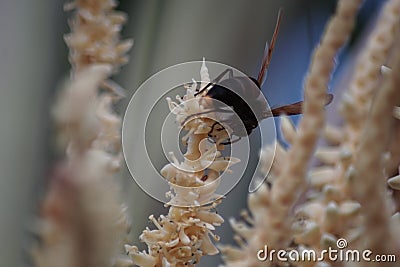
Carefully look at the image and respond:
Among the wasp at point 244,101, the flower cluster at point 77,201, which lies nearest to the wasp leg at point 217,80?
the wasp at point 244,101

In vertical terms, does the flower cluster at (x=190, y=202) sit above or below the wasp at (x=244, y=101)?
below

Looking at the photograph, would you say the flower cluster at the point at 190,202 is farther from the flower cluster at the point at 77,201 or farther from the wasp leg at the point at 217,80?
the flower cluster at the point at 77,201

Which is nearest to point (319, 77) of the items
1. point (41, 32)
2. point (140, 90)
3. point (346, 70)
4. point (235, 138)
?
point (235, 138)

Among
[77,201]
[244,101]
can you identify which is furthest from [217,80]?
Answer: [77,201]

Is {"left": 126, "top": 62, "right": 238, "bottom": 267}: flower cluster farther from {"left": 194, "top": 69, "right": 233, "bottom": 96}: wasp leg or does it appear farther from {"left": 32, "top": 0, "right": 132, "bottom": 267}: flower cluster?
{"left": 32, "top": 0, "right": 132, "bottom": 267}: flower cluster

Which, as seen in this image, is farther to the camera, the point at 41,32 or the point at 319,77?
the point at 41,32

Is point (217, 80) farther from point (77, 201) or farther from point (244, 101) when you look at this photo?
point (77, 201)

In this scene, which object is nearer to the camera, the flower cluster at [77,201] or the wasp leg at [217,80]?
the flower cluster at [77,201]

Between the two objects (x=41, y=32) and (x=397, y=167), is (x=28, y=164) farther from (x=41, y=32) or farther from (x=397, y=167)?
(x=397, y=167)

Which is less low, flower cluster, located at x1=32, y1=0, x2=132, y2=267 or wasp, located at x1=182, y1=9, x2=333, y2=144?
wasp, located at x1=182, y1=9, x2=333, y2=144

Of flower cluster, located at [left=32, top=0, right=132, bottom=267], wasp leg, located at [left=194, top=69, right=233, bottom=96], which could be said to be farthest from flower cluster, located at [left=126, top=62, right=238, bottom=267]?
flower cluster, located at [left=32, top=0, right=132, bottom=267]

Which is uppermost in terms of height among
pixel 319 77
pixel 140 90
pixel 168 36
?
pixel 168 36
